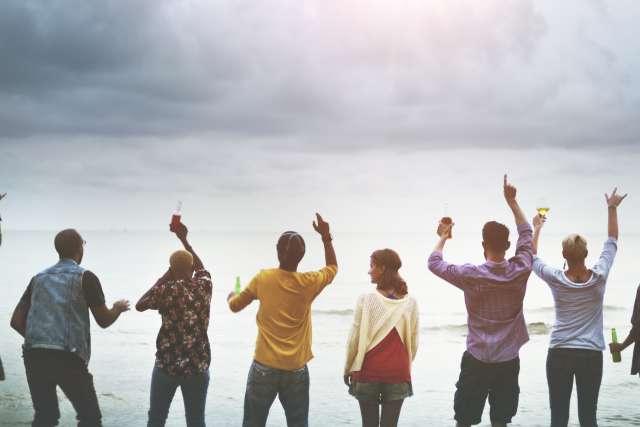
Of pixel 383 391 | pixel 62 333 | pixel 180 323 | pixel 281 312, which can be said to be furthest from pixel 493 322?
pixel 62 333

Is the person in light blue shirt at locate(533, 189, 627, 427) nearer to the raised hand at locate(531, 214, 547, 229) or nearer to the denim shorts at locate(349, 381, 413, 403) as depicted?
the raised hand at locate(531, 214, 547, 229)

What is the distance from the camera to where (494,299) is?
5.54 metres

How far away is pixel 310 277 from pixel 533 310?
3609 centimetres

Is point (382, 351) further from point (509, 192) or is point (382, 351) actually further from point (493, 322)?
point (509, 192)

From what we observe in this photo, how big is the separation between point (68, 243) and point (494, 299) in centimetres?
330

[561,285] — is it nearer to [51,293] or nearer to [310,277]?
[310,277]

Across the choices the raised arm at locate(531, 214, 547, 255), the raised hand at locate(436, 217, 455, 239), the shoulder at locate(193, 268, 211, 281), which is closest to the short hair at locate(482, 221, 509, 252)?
the raised hand at locate(436, 217, 455, 239)

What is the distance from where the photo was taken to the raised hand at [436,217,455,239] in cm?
576

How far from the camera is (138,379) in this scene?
46.2 ft

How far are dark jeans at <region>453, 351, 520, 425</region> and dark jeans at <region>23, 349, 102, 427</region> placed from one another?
2851mm

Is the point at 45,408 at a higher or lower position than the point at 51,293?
lower

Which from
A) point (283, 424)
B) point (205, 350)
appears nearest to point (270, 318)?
point (205, 350)

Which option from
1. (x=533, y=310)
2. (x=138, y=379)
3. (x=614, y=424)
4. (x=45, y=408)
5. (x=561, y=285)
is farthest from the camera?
(x=533, y=310)

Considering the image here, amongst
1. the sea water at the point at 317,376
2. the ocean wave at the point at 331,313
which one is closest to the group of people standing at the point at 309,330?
the sea water at the point at 317,376
